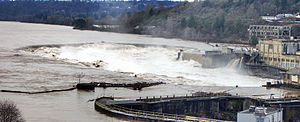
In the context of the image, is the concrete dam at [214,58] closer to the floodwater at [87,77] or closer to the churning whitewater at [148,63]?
the churning whitewater at [148,63]

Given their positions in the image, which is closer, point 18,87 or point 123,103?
point 123,103

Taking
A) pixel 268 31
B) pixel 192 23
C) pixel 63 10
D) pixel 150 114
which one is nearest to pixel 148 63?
pixel 150 114

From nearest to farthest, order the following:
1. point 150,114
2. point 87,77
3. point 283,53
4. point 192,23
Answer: point 150,114, point 87,77, point 283,53, point 192,23

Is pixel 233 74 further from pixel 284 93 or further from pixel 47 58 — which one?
pixel 47 58

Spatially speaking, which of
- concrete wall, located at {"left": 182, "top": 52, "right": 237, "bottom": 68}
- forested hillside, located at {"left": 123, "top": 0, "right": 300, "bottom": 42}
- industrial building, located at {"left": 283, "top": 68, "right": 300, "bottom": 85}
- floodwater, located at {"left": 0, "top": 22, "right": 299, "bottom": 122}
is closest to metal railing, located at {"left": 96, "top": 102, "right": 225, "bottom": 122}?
floodwater, located at {"left": 0, "top": 22, "right": 299, "bottom": 122}

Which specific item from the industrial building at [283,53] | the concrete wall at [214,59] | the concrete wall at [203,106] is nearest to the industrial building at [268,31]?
the concrete wall at [214,59]

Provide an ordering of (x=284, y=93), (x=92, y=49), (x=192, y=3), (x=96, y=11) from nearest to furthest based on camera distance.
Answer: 1. (x=284, y=93)
2. (x=92, y=49)
3. (x=192, y=3)
4. (x=96, y=11)

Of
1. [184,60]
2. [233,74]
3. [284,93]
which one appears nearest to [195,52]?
[184,60]

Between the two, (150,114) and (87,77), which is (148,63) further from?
(150,114)
